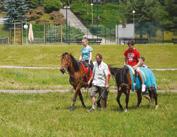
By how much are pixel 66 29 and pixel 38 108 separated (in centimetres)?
6583

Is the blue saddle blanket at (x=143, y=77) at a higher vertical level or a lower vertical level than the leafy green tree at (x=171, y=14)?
lower

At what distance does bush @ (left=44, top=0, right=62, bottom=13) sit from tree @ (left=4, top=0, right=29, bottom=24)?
37.3 ft

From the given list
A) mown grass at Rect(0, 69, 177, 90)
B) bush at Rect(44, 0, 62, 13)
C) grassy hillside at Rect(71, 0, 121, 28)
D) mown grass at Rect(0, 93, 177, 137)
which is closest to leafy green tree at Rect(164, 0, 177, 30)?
grassy hillside at Rect(71, 0, 121, 28)

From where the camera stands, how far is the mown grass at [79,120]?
42.5 feet

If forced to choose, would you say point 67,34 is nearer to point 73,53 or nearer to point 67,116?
point 73,53

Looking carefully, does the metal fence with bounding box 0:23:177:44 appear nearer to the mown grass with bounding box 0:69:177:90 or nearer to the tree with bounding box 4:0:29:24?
the tree with bounding box 4:0:29:24

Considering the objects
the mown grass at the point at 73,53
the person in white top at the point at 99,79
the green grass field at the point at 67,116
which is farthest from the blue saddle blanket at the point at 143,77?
→ the mown grass at the point at 73,53

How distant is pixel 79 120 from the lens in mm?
15188

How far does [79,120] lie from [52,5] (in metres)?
92.7

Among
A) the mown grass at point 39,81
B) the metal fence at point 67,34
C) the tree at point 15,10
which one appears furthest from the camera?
the tree at point 15,10

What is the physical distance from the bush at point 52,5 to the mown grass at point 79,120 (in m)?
86.6

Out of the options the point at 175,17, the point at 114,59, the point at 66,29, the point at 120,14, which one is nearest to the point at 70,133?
the point at 114,59

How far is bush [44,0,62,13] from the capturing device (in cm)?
10650

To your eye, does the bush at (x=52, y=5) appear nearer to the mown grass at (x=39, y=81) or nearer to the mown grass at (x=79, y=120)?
the mown grass at (x=39, y=81)
